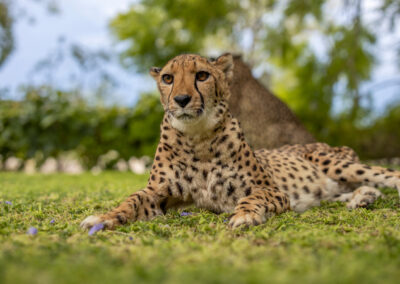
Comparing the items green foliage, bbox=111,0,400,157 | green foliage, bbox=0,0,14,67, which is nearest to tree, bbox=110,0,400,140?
green foliage, bbox=111,0,400,157

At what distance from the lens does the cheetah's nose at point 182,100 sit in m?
2.29

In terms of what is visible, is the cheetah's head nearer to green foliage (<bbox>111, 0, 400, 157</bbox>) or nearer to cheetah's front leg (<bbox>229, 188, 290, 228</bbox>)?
cheetah's front leg (<bbox>229, 188, 290, 228</bbox>)

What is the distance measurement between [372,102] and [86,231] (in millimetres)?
8105

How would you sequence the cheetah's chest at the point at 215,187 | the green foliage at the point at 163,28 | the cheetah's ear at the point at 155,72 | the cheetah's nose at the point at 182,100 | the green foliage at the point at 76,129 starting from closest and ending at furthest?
the cheetah's nose at the point at 182,100
the cheetah's chest at the point at 215,187
the cheetah's ear at the point at 155,72
the green foliage at the point at 76,129
the green foliage at the point at 163,28

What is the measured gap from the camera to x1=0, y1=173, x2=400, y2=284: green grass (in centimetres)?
118

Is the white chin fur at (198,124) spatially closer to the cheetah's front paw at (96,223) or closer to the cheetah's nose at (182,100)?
the cheetah's nose at (182,100)

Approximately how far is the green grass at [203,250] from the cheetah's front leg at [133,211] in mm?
80

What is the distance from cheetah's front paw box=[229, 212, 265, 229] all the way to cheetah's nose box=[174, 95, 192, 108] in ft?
2.26

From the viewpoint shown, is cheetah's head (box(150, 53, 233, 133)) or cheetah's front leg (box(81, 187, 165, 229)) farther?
cheetah's head (box(150, 53, 233, 133))

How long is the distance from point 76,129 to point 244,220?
665cm

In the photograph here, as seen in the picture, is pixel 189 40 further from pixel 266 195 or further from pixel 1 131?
pixel 266 195

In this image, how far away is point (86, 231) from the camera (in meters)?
2.02

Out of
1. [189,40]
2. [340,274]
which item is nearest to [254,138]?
[340,274]

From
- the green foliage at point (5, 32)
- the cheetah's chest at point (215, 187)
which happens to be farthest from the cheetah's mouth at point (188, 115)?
the green foliage at point (5, 32)
